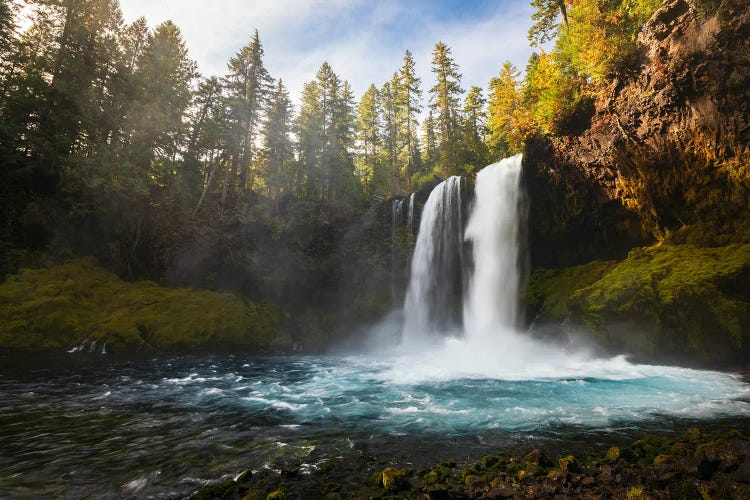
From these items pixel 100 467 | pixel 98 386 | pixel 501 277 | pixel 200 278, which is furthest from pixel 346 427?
pixel 200 278

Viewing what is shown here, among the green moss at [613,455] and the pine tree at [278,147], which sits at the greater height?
the pine tree at [278,147]

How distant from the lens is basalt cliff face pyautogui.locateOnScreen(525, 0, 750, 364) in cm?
1239

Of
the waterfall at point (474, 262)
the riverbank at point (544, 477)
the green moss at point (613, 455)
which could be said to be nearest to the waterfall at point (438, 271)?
the waterfall at point (474, 262)

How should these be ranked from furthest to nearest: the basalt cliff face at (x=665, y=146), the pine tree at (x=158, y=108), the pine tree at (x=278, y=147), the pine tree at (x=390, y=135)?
1. the pine tree at (x=390, y=135)
2. the pine tree at (x=278, y=147)
3. the pine tree at (x=158, y=108)
4. the basalt cliff face at (x=665, y=146)

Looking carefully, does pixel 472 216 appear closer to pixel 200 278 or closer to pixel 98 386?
pixel 200 278

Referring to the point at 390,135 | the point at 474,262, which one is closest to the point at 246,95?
the point at 390,135

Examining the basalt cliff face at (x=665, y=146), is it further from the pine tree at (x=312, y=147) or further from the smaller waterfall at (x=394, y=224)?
the pine tree at (x=312, y=147)

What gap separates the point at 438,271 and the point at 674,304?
13235mm

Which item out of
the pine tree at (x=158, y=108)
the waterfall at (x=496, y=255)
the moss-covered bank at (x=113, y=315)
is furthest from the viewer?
the pine tree at (x=158, y=108)

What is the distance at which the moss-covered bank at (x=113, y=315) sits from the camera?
639 inches

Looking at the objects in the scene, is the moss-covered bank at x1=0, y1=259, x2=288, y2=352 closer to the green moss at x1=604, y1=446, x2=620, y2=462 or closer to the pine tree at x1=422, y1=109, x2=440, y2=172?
the green moss at x1=604, y1=446, x2=620, y2=462

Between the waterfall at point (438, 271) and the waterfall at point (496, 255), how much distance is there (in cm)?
136

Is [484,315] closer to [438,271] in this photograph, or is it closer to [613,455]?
[438,271]

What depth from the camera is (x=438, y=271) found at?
24344 mm
